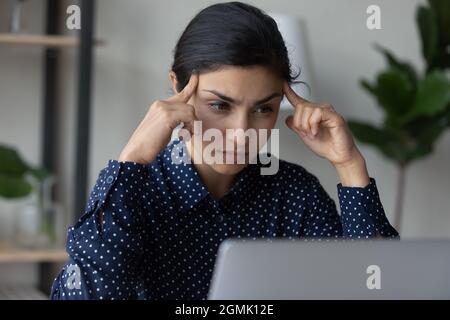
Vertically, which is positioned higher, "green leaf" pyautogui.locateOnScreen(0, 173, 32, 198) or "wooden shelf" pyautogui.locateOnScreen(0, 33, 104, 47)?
"wooden shelf" pyautogui.locateOnScreen(0, 33, 104, 47)

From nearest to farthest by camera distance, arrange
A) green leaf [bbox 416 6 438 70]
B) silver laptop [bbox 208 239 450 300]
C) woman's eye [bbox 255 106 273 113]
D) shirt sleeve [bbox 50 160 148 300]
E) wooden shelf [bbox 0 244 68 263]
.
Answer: silver laptop [bbox 208 239 450 300] < shirt sleeve [bbox 50 160 148 300] < woman's eye [bbox 255 106 273 113] < wooden shelf [bbox 0 244 68 263] < green leaf [bbox 416 6 438 70]

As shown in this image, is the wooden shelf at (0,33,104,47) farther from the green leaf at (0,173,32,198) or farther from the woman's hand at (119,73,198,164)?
the woman's hand at (119,73,198,164)

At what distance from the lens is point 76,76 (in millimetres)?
2502

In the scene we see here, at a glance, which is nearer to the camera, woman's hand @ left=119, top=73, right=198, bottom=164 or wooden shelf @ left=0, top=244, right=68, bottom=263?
woman's hand @ left=119, top=73, right=198, bottom=164

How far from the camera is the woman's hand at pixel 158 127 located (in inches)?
46.6

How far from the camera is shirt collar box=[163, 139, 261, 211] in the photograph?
4.27 ft

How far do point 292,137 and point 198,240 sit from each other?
1.44 meters

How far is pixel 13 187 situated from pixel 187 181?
52.0 inches

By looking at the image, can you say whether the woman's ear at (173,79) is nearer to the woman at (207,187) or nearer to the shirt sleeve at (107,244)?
the woman at (207,187)

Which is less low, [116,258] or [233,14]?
[233,14]

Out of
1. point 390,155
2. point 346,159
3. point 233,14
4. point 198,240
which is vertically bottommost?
point 390,155

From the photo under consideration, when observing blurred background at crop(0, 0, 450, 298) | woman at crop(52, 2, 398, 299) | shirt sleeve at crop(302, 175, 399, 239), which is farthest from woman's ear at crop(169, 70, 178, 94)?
blurred background at crop(0, 0, 450, 298)
